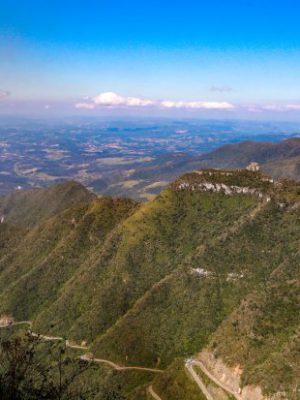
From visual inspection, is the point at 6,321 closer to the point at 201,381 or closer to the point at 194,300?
the point at 194,300

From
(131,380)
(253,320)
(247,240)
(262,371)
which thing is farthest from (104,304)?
(262,371)

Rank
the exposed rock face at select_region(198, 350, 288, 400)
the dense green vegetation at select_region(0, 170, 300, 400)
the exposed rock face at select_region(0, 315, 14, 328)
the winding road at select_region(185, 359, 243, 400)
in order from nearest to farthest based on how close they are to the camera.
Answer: the exposed rock face at select_region(198, 350, 288, 400)
the winding road at select_region(185, 359, 243, 400)
the dense green vegetation at select_region(0, 170, 300, 400)
the exposed rock face at select_region(0, 315, 14, 328)

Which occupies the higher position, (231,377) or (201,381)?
(231,377)

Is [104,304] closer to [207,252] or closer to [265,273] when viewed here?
[207,252]

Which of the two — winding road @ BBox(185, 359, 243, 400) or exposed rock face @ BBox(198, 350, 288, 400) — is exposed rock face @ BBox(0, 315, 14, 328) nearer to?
winding road @ BBox(185, 359, 243, 400)

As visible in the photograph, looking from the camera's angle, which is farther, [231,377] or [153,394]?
[153,394]

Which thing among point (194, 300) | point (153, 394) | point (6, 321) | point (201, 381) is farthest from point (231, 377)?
point (6, 321)

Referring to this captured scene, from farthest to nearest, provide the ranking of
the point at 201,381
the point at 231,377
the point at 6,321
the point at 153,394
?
the point at 6,321
the point at 153,394
the point at 201,381
the point at 231,377

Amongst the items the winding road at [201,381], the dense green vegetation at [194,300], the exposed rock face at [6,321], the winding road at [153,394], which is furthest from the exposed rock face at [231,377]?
the exposed rock face at [6,321]

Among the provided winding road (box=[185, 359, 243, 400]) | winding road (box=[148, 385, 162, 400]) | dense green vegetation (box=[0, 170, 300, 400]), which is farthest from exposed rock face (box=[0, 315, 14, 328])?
winding road (box=[185, 359, 243, 400])
